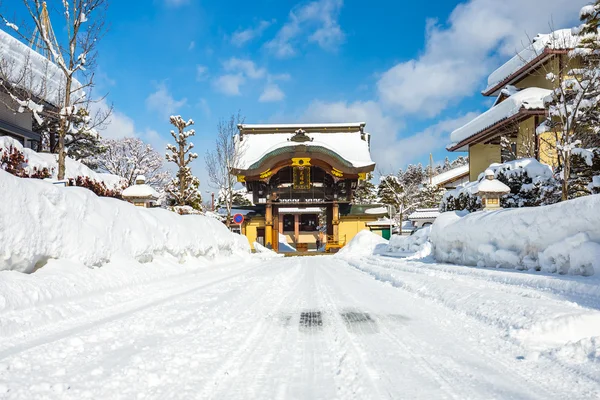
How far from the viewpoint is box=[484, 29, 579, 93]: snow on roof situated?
16125mm

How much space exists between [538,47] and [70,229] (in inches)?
818

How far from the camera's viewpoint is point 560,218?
6129mm

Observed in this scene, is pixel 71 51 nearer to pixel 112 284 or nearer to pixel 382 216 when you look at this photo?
pixel 112 284

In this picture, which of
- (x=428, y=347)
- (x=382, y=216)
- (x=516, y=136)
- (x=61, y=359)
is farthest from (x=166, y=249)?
(x=382, y=216)

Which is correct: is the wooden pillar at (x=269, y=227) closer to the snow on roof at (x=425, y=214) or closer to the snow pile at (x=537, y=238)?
the snow on roof at (x=425, y=214)

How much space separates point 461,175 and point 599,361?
46839 mm

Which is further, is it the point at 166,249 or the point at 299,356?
the point at 166,249

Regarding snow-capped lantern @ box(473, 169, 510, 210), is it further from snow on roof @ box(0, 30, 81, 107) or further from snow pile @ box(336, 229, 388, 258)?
snow on roof @ box(0, 30, 81, 107)

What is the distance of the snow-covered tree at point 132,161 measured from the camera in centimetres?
3600

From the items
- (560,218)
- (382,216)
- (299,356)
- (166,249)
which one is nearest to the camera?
(299,356)

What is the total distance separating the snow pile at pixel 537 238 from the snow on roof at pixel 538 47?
10656 mm

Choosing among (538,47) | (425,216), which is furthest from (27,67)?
(425,216)

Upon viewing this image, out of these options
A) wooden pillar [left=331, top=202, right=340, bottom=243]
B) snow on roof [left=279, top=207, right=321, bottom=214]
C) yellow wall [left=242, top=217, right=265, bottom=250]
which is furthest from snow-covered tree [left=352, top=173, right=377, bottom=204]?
yellow wall [left=242, top=217, right=265, bottom=250]

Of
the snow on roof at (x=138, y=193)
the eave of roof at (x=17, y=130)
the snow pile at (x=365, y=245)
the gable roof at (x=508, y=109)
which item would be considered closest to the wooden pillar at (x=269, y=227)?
the snow pile at (x=365, y=245)
